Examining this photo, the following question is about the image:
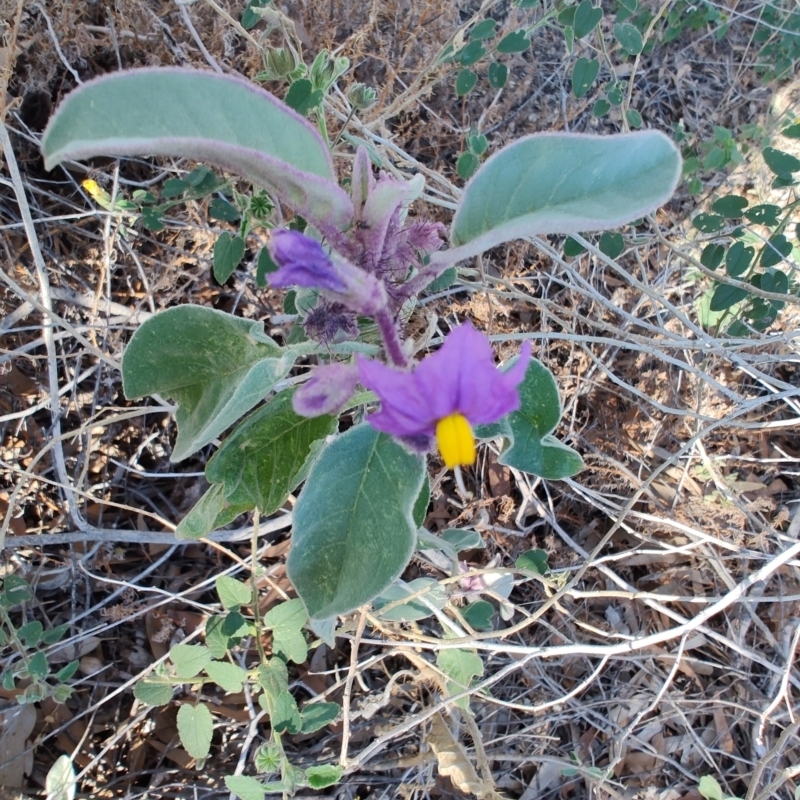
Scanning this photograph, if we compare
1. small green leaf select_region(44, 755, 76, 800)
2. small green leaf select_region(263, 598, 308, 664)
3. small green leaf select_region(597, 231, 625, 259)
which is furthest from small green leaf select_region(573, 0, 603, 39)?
small green leaf select_region(44, 755, 76, 800)

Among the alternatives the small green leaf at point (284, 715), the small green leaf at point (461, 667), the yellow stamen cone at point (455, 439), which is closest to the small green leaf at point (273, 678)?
the small green leaf at point (284, 715)

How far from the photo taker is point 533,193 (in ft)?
2.35

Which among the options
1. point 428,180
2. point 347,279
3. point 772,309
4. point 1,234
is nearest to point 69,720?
point 1,234

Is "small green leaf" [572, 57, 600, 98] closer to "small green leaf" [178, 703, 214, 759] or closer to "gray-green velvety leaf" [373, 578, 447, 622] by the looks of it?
"gray-green velvety leaf" [373, 578, 447, 622]

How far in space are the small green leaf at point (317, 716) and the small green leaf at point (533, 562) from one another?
41cm

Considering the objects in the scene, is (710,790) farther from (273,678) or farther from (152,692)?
(152,692)

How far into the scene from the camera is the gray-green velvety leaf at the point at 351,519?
76 centimetres

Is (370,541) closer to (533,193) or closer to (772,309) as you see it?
(533,193)

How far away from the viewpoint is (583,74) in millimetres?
1415

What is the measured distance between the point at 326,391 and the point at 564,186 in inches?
12.0

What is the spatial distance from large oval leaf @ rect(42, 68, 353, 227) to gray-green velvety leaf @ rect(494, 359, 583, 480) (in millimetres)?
379

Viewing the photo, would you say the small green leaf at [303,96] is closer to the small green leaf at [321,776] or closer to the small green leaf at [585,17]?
the small green leaf at [585,17]

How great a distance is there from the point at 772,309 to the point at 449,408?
1152 mm

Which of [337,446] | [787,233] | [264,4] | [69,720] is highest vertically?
[264,4]
